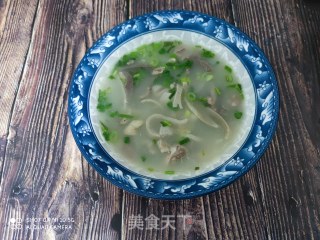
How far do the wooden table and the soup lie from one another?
17 cm

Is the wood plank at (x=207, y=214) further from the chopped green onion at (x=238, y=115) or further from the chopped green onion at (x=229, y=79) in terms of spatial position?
the chopped green onion at (x=229, y=79)

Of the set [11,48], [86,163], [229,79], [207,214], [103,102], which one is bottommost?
[207,214]

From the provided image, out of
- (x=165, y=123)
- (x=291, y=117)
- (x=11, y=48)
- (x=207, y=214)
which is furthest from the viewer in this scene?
(x=11, y=48)

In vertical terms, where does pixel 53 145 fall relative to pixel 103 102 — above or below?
below

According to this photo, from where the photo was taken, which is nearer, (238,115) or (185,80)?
(238,115)

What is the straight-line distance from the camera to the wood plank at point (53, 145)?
1.64 m

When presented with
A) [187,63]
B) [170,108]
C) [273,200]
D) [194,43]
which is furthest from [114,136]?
[273,200]

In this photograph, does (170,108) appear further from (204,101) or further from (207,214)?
(207,214)

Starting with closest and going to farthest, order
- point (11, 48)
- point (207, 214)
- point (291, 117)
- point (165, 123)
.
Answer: point (207, 214), point (165, 123), point (291, 117), point (11, 48)

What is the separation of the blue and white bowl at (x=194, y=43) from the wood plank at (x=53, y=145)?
0.21m

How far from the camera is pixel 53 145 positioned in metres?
1.80

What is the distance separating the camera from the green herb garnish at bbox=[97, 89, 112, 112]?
1.75 m

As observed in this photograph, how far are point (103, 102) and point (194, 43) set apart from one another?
524 mm

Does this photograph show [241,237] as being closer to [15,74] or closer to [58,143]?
[58,143]
